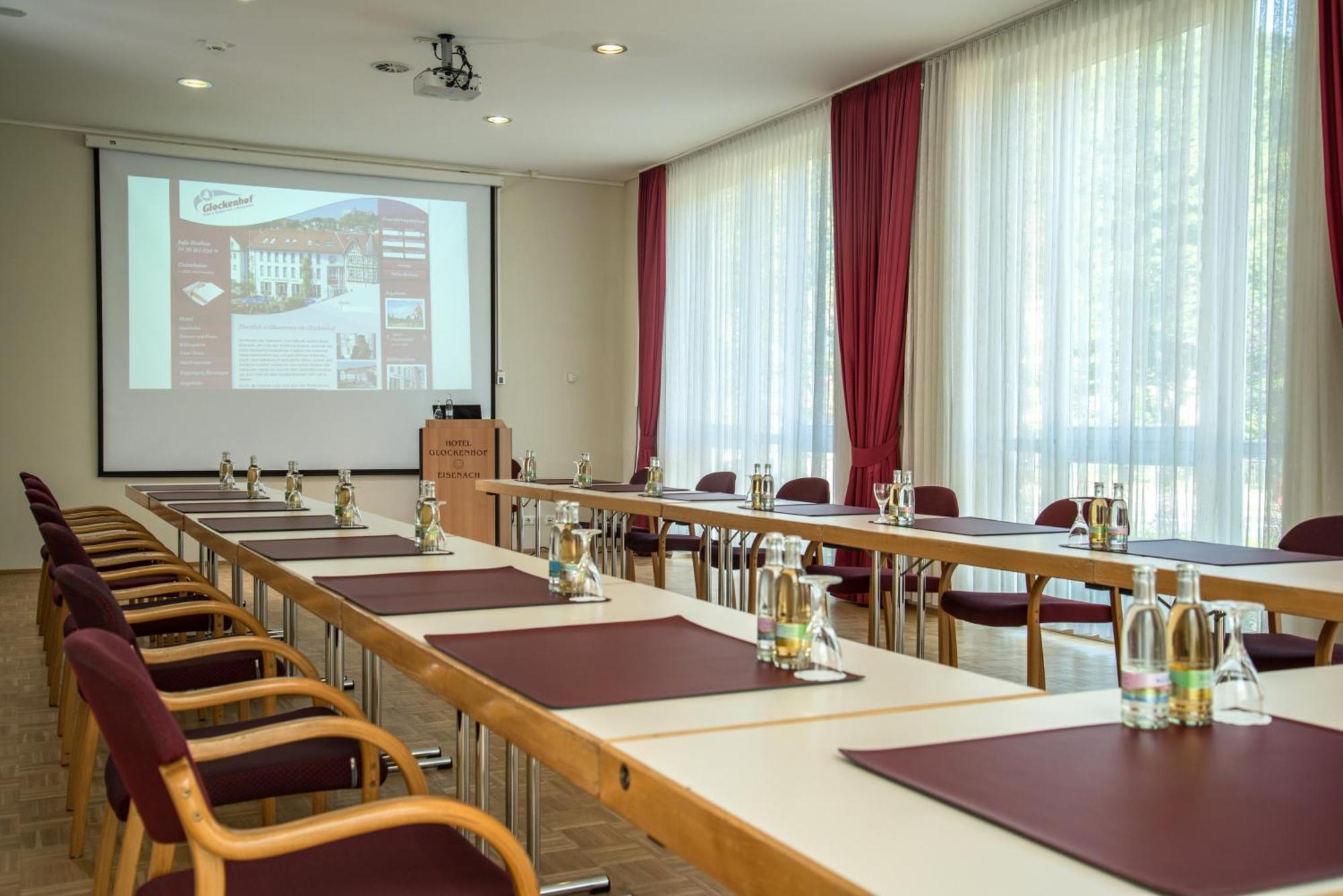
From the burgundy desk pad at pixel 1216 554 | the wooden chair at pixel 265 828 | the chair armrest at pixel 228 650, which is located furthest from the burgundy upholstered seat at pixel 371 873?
the burgundy desk pad at pixel 1216 554

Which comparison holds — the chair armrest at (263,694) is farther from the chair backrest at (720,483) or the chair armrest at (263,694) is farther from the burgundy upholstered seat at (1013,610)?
the chair backrest at (720,483)

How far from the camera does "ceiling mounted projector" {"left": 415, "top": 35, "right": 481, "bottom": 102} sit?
6.85 metres

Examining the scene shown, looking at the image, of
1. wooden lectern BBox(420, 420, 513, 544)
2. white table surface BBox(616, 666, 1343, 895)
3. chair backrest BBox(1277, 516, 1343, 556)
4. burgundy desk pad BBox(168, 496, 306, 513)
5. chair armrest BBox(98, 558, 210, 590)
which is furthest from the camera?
wooden lectern BBox(420, 420, 513, 544)

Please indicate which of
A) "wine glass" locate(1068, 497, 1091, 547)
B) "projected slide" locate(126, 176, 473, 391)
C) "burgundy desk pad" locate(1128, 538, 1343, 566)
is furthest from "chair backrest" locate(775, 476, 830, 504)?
"projected slide" locate(126, 176, 473, 391)

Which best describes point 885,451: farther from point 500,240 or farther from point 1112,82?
point 500,240

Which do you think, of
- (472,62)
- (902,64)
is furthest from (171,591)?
(902,64)

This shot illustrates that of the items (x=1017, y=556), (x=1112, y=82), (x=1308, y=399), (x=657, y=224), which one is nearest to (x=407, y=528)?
(x=1017, y=556)

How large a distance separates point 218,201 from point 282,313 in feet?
3.22

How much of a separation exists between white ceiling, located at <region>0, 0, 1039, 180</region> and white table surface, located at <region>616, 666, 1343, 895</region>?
5301 mm

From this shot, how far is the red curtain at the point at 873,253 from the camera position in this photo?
7285 mm

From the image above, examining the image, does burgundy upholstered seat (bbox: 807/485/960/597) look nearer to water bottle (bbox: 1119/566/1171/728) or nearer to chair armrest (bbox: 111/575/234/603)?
chair armrest (bbox: 111/575/234/603)

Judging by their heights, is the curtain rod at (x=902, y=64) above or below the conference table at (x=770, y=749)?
above

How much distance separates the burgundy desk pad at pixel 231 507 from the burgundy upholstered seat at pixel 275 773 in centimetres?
309

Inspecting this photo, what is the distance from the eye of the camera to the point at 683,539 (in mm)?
7242
